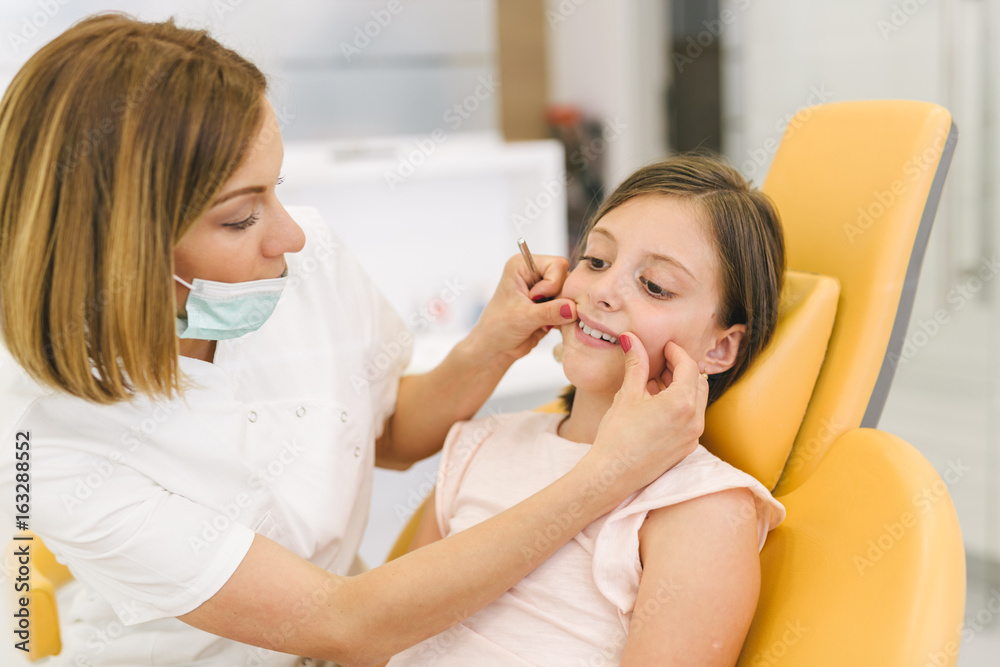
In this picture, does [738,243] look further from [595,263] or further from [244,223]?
[244,223]

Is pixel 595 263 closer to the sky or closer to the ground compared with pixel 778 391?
closer to the sky

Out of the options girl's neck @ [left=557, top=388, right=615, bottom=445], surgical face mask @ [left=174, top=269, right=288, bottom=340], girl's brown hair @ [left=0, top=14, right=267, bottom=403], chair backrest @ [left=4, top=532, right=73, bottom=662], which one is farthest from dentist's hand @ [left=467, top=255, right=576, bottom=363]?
chair backrest @ [left=4, top=532, right=73, bottom=662]

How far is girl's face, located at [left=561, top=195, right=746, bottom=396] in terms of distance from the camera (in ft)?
3.59

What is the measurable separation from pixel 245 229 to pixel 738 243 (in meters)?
0.65

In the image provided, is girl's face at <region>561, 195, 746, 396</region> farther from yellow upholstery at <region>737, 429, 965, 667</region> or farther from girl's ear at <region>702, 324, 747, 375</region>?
yellow upholstery at <region>737, 429, 965, 667</region>

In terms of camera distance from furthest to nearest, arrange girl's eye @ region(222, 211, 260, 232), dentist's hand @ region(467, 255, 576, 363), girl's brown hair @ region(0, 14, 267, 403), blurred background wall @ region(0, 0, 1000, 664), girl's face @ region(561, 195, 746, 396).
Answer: blurred background wall @ region(0, 0, 1000, 664)
dentist's hand @ region(467, 255, 576, 363)
girl's face @ region(561, 195, 746, 396)
girl's eye @ region(222, 211, 260, 232)
girl's brown hair @ region(0, 14, 267, 403)

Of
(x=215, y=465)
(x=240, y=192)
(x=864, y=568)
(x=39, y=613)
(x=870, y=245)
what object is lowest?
(x=39, y=613)

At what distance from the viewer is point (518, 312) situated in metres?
1.23

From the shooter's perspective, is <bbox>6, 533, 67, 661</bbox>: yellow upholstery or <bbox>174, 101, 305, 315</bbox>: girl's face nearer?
<bbox>174, 101, 305, 315</bbox>: girl's face

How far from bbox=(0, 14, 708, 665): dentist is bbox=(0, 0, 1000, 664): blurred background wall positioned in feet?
0.73

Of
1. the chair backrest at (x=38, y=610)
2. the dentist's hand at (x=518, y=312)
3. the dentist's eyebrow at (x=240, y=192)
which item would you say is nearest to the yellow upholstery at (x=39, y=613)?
the chair backrest at (x=38, y=610)

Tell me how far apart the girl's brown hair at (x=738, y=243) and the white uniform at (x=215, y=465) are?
19.8 inches

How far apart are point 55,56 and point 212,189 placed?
21cm

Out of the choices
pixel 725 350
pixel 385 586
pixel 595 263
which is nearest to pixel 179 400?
pixel 385 586
